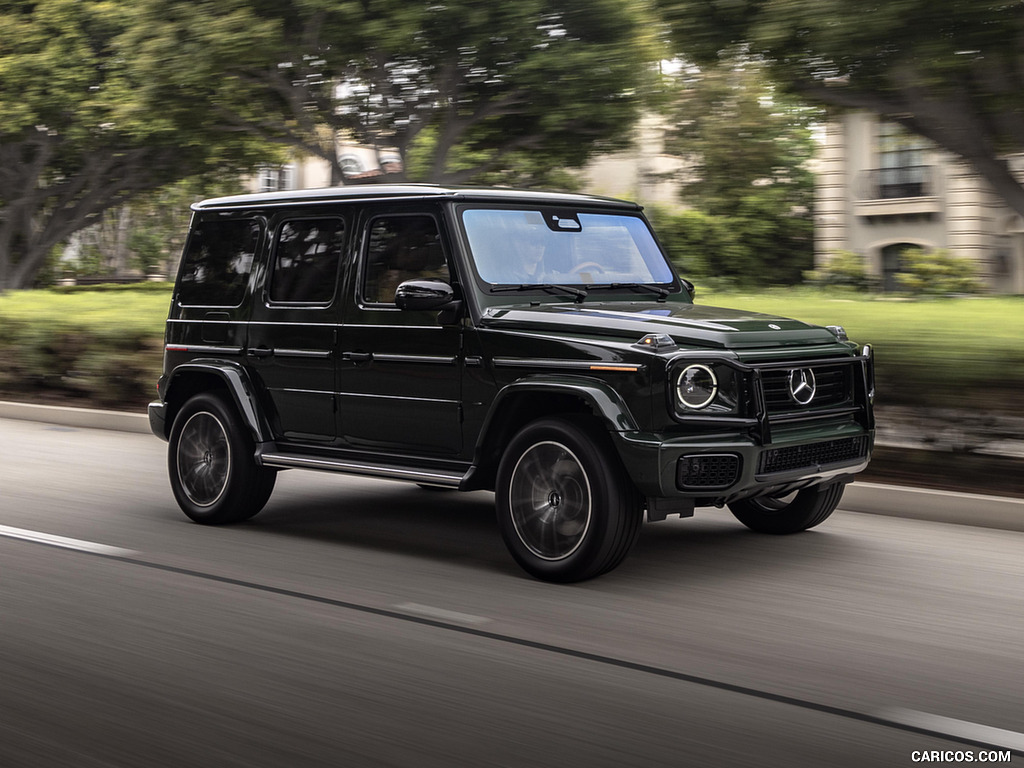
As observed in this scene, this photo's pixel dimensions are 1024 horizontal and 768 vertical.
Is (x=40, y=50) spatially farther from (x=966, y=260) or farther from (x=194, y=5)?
(x=966, y=260)

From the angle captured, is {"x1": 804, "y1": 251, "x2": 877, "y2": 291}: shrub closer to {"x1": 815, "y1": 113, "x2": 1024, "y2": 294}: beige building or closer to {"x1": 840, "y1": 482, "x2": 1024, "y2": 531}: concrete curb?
{"x1": 815, "y1": 113, "x2": 1024, "y2": 294}: beige building

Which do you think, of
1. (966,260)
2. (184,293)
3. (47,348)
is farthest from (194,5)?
(966,260)

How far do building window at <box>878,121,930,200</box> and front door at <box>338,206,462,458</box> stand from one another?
27.2m

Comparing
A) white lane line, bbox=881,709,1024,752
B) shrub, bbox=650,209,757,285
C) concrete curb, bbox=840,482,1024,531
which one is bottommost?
white lane line, bbox=881,709,1024,752

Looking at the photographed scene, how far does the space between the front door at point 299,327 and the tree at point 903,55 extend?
7062 millimetres

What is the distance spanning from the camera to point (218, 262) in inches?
331

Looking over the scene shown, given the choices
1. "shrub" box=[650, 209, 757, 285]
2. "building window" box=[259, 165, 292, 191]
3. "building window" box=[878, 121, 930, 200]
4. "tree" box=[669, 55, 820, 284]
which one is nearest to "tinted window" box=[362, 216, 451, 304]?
"tree" box=[669, 55, 820, 284]

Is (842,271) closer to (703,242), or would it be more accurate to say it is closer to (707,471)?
(703,242)

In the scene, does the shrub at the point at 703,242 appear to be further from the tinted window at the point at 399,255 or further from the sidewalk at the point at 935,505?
the tinted window at the point at 399,255

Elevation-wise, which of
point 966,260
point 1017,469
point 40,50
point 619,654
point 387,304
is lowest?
point 619,654

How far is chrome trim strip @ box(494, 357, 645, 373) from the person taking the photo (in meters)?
6.13

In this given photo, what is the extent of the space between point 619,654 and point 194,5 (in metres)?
17.9

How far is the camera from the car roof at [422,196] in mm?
7219

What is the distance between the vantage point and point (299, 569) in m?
6.86
